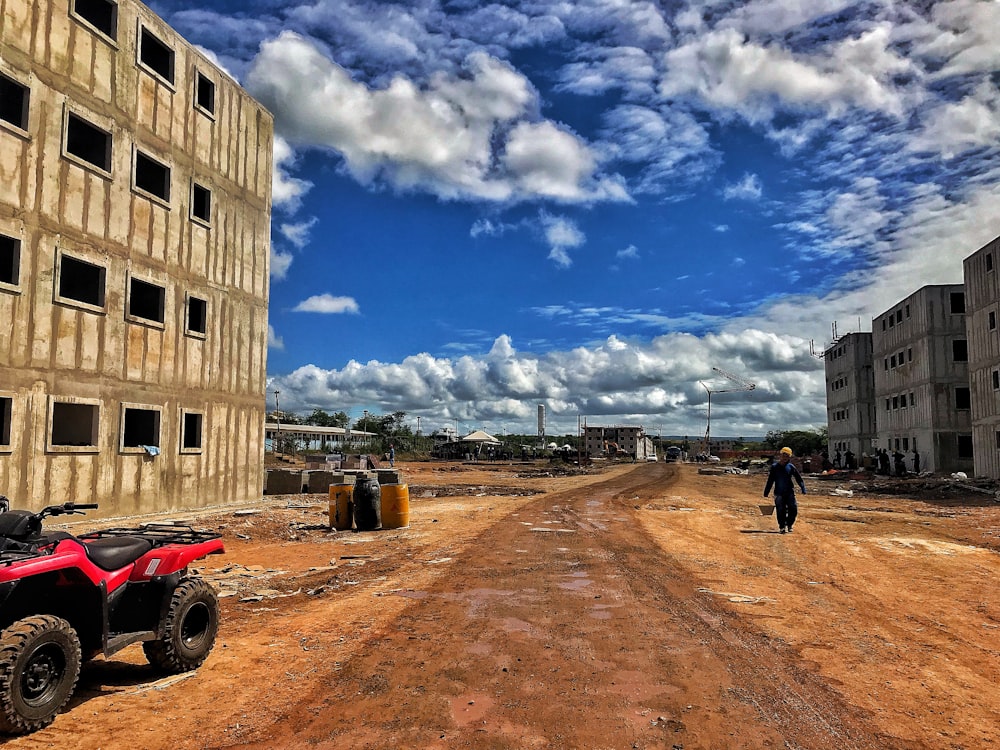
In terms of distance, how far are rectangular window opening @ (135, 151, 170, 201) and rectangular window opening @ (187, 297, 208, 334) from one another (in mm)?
3243

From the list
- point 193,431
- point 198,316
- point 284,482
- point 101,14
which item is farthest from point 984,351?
point 101,14

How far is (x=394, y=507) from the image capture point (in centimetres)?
1659

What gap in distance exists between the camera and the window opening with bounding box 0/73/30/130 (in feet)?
48.7

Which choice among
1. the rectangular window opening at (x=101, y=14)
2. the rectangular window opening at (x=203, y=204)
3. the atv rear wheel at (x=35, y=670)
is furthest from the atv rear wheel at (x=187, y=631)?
the rectangular window opening at (x=203, y=204)

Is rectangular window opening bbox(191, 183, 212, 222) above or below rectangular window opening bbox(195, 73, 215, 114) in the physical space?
below

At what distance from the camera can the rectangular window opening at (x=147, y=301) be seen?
18.9 metres

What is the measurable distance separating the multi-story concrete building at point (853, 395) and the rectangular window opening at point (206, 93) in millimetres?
53571

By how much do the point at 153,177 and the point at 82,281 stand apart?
4264mm

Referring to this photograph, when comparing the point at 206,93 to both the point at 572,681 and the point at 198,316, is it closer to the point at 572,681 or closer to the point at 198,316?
the point at 198,316

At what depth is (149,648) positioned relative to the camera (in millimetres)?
5551

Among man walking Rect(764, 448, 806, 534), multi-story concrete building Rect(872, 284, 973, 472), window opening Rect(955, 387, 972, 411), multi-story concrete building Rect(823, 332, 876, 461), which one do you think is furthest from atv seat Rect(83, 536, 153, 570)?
multi-story concrete building Rect(823, 332, 876, 461)

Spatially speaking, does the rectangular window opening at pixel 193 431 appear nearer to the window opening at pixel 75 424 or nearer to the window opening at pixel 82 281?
the window opening at pixel 75 424

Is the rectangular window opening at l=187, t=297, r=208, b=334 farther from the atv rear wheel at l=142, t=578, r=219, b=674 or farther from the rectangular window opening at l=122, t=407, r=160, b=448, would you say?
the atv rear wheel at l=142, t=578, r=219, b=674

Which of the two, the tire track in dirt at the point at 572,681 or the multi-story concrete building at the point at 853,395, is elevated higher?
the multi-story concrete building at the point at 853,395
